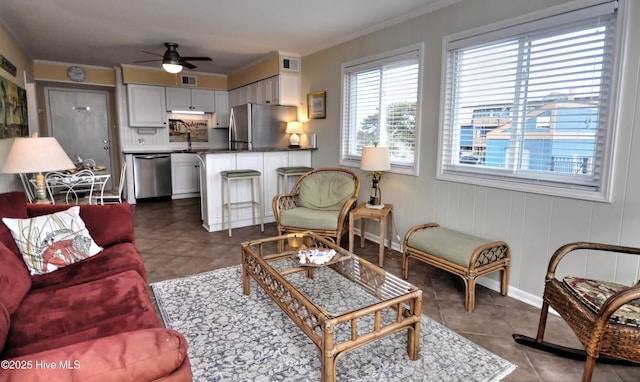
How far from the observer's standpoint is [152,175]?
6.68 m

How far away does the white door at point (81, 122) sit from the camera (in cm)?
693

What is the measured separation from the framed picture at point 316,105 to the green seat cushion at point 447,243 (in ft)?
8.24

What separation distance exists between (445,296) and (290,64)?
3.96 meters

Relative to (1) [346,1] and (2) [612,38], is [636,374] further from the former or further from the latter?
(1) [346,1]

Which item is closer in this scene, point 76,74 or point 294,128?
point 294,128

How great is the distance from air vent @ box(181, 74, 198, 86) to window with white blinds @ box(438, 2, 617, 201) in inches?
208

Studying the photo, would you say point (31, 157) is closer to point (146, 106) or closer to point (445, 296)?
point (445, 296)

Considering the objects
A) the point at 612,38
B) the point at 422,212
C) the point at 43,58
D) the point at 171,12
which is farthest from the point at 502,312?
the point at 43,58

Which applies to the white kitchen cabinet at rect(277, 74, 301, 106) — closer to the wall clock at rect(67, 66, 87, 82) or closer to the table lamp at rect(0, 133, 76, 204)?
the table lamp at rect(0, 133, 76, 204)

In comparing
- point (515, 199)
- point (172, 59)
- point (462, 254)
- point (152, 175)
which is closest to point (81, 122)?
point (152, 175)

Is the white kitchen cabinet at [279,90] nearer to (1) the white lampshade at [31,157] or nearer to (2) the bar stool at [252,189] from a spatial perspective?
(2) the bar stool at [252,189]

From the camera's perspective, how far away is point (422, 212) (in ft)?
12.0

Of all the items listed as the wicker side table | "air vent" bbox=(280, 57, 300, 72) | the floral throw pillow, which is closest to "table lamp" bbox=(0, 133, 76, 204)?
the floral throw pillow

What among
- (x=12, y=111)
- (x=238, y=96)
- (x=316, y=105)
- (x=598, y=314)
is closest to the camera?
(x=598, y=314)
